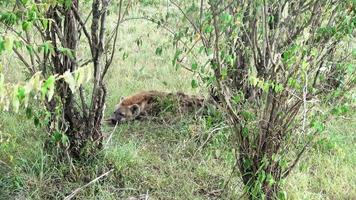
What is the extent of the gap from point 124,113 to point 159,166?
3.00 feet

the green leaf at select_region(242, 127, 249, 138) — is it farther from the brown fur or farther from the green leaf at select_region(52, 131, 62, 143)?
the brown fur

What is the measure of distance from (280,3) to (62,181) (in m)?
1.84

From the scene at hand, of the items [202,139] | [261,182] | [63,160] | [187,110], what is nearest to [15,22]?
[63,160]

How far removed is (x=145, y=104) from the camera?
4680mm

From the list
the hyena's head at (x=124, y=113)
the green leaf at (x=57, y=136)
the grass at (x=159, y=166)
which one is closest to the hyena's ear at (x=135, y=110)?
the hyena's head at (x=124, y=113)

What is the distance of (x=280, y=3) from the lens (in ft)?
10.0

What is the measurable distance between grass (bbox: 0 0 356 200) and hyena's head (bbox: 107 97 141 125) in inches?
4.0

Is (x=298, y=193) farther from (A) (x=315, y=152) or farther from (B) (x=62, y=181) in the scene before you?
(B) (x=62, y=181)

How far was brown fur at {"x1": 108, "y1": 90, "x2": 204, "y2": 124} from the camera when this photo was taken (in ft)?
15.0

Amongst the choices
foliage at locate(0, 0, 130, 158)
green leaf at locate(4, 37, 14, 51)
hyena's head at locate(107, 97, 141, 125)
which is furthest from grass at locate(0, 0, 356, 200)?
green leaf at locate(4, 37, 14, 51)

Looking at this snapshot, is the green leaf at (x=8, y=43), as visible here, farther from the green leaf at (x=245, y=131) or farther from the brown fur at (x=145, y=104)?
the brown fur at (x=145, y=104)

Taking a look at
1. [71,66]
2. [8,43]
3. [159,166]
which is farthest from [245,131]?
[8,43]

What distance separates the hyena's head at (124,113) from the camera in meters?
4.56

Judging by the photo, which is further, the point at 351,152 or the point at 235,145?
the point at 351,152
